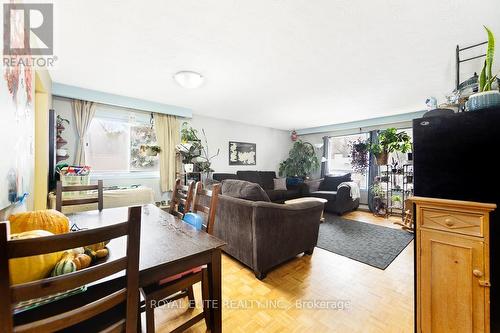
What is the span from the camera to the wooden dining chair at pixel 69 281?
484mm

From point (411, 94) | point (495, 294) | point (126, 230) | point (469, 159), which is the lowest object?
point (495, 294)

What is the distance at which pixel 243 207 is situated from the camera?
6.72ft

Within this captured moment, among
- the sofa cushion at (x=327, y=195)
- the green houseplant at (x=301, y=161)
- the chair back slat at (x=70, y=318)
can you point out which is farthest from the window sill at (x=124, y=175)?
the green houseplant at (x=301, y=161)

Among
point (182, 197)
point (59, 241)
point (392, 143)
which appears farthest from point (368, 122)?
point (59, 241)

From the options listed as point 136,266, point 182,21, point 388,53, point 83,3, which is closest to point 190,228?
point 136,266

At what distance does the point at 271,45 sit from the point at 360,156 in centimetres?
433

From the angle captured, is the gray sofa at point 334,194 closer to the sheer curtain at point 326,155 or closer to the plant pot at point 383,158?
the sheer curtain at point 326,155

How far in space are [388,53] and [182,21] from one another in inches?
82.0

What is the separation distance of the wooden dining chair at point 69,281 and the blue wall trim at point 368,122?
5229 mm

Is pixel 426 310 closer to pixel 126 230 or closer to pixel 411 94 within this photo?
pixel 126 230

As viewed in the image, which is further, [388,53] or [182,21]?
[388,53]

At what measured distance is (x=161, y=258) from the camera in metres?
0.89

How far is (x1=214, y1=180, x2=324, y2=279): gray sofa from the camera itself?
196 cm

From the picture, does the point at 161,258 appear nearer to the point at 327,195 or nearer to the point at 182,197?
the point at 182,197
